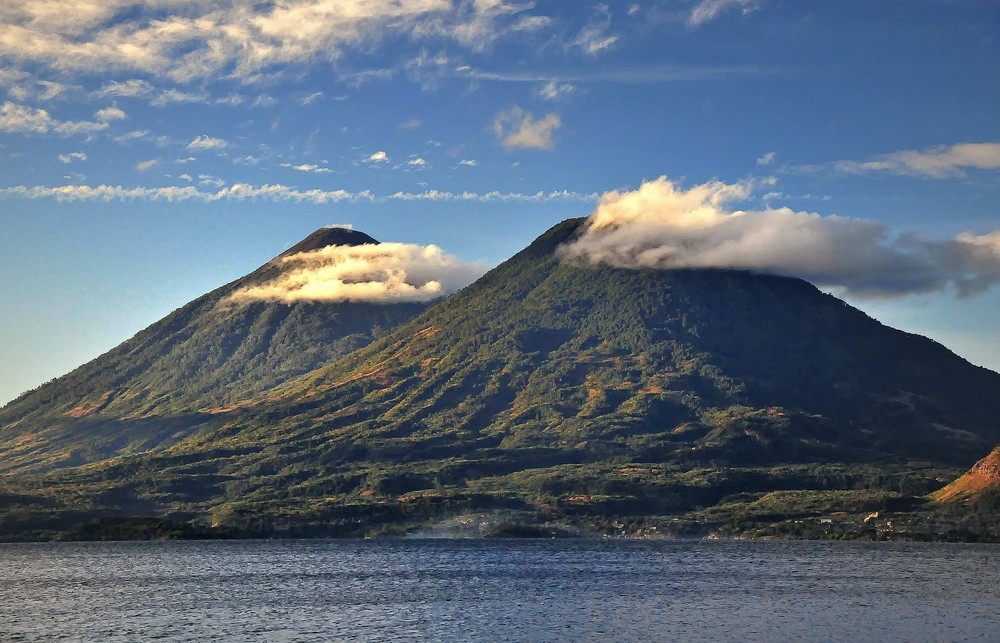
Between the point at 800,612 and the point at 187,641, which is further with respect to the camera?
the point at 800,612

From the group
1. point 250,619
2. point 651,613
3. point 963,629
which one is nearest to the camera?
point 963,629

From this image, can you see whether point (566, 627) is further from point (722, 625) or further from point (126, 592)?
point (126, 592)

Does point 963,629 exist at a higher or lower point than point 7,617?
lower

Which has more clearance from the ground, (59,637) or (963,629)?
(59,637)

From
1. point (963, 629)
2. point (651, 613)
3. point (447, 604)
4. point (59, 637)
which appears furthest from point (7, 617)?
point (963, 629)

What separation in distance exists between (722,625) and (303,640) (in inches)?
2174

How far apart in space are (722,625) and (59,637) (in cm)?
8276

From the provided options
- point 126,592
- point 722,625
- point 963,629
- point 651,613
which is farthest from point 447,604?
point 963,629

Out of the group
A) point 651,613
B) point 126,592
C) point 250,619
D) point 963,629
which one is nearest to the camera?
point 963,629

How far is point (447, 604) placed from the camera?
584 feet

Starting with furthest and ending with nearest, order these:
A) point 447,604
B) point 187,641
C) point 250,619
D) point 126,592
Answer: point 126,592 → point 447,604 → point 250,619 → point 187,641

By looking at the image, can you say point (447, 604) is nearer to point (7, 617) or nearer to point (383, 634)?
point (383, 634)

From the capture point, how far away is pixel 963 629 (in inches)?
5773

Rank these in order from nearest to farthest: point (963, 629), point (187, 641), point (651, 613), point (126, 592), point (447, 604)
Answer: point (187, 641)
point (963, 629)
point (651, 613)
point (447, 604)
point (126, 592)
